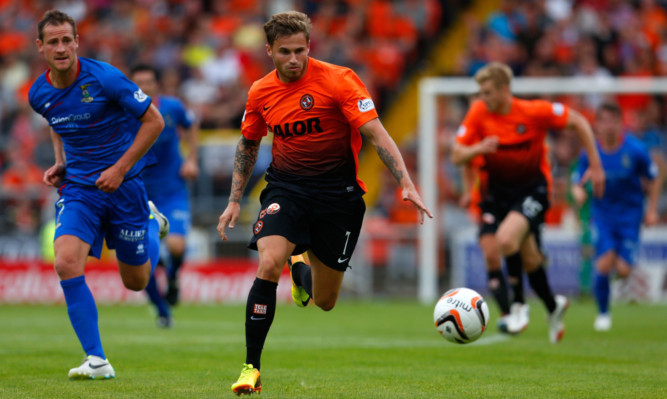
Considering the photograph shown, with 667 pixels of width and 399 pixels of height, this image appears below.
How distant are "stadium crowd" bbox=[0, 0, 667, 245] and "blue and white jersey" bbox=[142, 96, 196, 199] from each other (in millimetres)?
6194

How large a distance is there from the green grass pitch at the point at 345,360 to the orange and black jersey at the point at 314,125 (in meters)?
1.47

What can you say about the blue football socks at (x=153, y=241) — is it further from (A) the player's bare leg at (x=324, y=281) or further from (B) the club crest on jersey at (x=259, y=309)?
(B) the club crest on jersey at (x=259, y=309)

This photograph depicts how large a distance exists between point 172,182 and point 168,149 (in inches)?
16.0

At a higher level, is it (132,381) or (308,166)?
(308,166)

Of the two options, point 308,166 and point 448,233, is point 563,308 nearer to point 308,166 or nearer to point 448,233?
point 308,166

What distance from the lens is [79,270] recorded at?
7.05 m

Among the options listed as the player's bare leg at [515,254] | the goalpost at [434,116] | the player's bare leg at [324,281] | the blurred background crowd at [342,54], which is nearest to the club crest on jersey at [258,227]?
the player's bare leg at [324,281]

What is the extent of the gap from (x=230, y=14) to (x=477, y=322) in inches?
708

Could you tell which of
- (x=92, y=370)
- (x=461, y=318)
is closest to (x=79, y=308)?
(x=92, y=370)

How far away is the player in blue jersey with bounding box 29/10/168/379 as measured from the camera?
7.03 meters

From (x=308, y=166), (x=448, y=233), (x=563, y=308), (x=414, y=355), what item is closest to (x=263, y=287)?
(x=308, y=166)

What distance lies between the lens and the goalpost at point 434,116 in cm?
1697

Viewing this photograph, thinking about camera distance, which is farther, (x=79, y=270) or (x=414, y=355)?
(x=414, y=355)

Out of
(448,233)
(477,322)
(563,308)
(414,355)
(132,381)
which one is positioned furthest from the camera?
(448,233)
